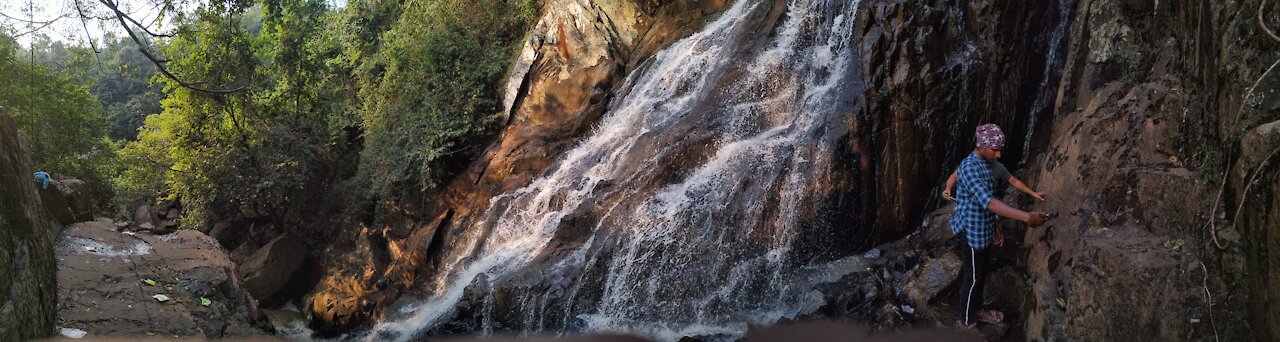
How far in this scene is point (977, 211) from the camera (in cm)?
493

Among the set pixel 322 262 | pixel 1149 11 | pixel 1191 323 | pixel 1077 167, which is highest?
pixel 1149 11

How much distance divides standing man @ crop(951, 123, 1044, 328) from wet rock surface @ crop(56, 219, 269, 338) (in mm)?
5933

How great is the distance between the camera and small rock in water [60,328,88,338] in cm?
519

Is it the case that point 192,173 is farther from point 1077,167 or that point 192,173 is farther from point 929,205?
point 1077,167

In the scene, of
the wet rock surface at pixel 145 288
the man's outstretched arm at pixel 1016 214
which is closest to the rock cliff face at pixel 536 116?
the wet rock surface at pixel 145 288

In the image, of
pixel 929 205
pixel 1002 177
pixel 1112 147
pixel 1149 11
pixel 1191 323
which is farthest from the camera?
pixel 929 205

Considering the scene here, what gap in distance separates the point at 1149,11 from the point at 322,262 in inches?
480

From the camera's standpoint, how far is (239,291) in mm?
7898

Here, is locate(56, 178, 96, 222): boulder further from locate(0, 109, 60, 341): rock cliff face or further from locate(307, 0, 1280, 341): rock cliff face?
locate(0, 109, 60, 341): rock cliff face

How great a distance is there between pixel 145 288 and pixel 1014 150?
8.18 m

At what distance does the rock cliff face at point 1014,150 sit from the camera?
3783mm

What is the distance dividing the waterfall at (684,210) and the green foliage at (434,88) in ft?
7.28

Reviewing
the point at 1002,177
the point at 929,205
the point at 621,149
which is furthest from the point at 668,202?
the point at 1002,177

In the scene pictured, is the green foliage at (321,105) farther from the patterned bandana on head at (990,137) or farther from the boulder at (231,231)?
the patterned bandana on head at (990,137)
